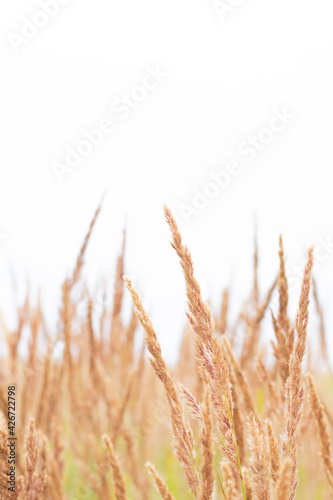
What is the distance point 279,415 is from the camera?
120 centimetres

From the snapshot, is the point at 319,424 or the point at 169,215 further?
the point at 319,424

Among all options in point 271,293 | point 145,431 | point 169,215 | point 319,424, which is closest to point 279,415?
point 319,424

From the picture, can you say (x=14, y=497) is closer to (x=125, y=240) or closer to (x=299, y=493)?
(x=125, y=240)

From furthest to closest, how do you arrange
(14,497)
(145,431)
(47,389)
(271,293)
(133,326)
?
(145,431) < (133,326) < (271,293) < (47,389) < (14,497)

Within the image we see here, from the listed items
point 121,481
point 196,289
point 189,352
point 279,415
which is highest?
point 189,352

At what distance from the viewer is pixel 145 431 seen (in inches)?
→ 104

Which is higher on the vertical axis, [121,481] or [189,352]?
[189,352]

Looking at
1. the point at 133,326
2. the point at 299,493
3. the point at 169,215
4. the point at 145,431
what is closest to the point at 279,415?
the point at 169,215

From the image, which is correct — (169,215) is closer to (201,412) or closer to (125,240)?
(201,412)

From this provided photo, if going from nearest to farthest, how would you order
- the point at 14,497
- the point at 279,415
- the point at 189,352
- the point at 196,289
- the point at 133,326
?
1. the point at 196,289
2. the point at 14,497
3. the point at 279,415
4. the point at 133,326
5. the point at 189,352

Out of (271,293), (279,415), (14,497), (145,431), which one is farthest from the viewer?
(145,431)

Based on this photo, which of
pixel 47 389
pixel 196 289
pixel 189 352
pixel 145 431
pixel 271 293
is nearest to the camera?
pixel 196 289

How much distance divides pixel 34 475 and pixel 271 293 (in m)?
0.92

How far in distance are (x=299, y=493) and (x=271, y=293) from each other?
1581mm
